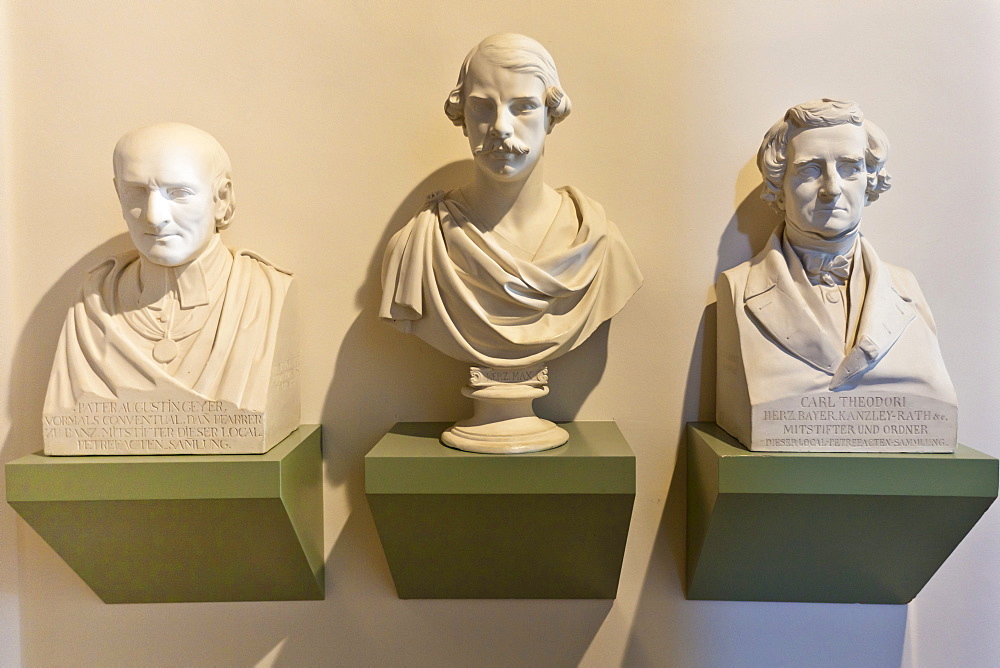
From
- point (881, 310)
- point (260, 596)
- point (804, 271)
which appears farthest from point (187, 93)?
point (881, 310)

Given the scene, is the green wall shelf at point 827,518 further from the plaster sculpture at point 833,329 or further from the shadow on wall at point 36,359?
the shadow on wall at point 36,359

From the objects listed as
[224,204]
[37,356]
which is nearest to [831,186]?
[224,204]

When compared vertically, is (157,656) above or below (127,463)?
below

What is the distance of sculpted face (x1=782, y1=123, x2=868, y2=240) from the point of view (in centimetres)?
176

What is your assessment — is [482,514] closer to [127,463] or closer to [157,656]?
[127,463]

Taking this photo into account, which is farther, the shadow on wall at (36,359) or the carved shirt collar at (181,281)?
the shadow on wall at (36,359)

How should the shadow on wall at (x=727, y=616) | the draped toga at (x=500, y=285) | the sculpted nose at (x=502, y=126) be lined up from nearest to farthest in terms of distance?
the sculpted nose at (x=502, y=126), the draped toga at (x=500, y=285), the shadow on wall at (x=727, y=616)

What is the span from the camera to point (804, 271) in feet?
6.11

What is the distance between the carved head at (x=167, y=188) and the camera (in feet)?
5.59

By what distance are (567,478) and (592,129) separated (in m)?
1.06

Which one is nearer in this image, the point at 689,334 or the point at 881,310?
the point at 881,310

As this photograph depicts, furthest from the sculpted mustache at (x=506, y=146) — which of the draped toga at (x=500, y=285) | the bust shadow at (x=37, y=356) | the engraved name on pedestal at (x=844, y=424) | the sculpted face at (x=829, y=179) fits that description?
the bust shadow at (x=37, y=356)

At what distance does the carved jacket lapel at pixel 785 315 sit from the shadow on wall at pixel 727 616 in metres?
0.26

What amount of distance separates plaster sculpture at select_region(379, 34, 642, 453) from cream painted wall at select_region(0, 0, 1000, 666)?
0.88ft
